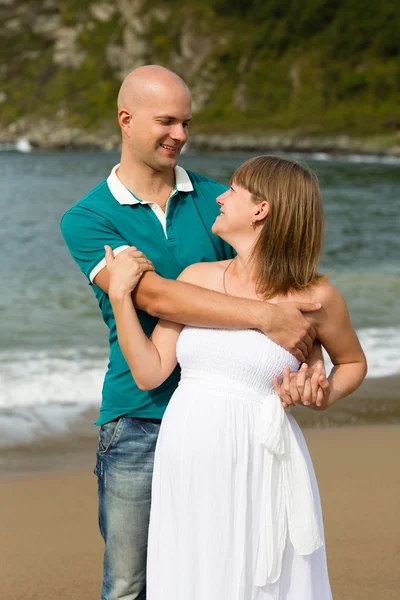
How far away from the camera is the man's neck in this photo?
2850 millimetres

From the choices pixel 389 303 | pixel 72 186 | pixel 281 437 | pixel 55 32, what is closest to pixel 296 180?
pixel 281 437

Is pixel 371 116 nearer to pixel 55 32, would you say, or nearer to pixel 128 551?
pixel 55 32

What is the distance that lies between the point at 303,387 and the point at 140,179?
877mm

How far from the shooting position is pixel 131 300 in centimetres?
257

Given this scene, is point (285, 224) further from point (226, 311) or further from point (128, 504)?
point (128, 504)

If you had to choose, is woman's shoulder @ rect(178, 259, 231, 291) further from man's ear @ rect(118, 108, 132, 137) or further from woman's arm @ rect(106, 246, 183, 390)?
man's ear @ rect(118, 108, 132, 137)

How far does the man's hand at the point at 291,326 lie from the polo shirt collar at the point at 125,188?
61 cm

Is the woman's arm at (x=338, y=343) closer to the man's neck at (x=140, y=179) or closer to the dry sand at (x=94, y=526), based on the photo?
the man's neck at (x=140, y=179)

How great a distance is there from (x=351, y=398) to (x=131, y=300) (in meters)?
4.93

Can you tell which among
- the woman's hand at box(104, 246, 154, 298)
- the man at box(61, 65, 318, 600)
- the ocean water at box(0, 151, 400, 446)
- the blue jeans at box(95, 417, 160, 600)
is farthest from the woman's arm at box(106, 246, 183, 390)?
the ocean water at box(0, 151, 400, 446)

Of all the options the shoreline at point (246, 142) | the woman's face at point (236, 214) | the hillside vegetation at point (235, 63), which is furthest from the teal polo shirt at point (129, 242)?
the hillside vegetation at point (235, 63)

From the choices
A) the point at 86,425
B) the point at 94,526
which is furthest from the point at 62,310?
the point at 94,526

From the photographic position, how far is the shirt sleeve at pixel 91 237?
2721mm

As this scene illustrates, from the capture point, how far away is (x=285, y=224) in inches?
98.3
